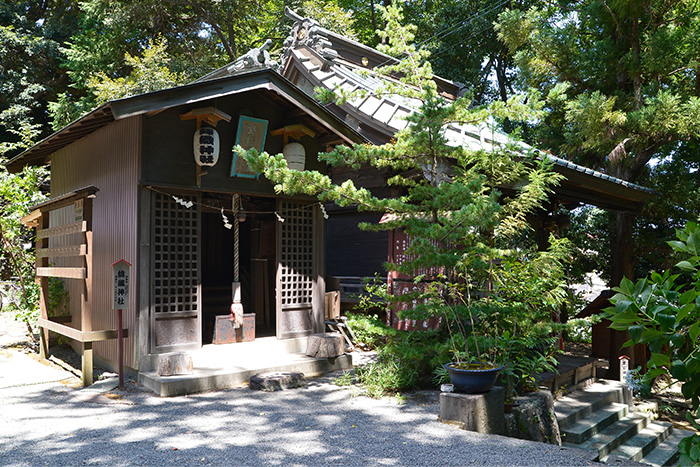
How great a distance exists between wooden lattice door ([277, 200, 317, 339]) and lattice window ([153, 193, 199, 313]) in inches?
60.3

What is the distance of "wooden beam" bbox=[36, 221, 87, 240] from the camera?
7.41 meters

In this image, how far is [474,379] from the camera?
5.66 m

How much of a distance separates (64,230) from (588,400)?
28.6 feet

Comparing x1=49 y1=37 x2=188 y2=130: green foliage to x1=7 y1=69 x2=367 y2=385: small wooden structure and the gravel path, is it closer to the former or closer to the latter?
x1=7 y1=69 x2=367 y2=385: small wooden structure

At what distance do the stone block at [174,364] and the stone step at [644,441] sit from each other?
20.0 ft

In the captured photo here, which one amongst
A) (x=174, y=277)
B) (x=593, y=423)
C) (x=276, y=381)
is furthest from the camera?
(x=174, y=277)

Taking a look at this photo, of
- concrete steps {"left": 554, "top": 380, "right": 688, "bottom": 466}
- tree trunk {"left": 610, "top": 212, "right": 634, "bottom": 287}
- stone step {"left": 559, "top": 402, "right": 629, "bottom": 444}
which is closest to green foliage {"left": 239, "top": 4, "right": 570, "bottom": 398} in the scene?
stone step {"left": 559, "top": 402, "right": 629, "bottom": 444}

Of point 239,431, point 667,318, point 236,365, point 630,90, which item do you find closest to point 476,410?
point 239,431

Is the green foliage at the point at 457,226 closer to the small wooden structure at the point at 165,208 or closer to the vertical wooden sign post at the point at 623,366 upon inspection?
the small wooden structure at the point at 165,208

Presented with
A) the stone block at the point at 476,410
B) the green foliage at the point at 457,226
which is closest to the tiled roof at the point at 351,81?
the green foliage at the point at 457,226

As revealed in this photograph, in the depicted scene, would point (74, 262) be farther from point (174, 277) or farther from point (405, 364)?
point (405, 364)

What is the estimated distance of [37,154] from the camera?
1007cm

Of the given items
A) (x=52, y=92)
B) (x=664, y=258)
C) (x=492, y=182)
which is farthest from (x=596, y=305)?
(x=52, y=92)

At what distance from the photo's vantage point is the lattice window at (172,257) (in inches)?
302
